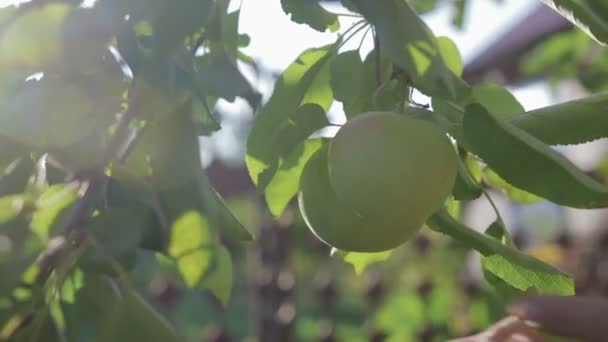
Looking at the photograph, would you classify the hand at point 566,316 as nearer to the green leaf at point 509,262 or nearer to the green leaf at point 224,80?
the green leaf at point 509,262

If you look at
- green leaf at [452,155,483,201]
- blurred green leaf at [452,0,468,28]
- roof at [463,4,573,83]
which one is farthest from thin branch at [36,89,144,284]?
roof at [463,4,573,83]

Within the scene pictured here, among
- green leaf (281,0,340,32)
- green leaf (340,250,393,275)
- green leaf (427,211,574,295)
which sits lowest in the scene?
green leaf (340,250,393,275)

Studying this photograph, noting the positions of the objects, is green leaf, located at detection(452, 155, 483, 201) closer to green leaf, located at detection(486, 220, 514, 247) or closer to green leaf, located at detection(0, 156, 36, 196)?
green leaf, located at detection(486, 220, 514, 247)

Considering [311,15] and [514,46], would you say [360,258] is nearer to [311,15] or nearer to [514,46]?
[311,15]

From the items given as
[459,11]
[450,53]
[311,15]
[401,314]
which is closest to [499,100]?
[450,53]

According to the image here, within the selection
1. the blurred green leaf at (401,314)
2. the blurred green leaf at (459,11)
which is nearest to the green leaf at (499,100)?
the blurred green leaf at (459,11)

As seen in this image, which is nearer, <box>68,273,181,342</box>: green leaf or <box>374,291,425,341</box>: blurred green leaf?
<box>68,273,181,342</box>: green leaf
